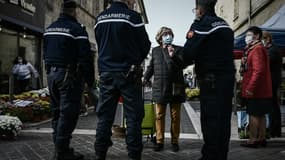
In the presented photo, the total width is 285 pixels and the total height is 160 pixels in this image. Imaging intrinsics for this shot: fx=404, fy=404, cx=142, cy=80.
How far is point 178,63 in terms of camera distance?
20.2 ft

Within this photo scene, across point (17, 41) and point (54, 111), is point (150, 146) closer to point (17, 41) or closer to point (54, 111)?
point (54, 111)

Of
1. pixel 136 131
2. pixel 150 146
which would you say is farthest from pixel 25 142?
pixel 136 131

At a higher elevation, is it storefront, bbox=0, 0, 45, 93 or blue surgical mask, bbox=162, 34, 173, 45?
storefront, bbox=0, 0, 45, 93

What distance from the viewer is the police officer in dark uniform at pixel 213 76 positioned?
14.6 feet

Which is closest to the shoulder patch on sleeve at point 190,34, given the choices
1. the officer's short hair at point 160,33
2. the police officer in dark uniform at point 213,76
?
the police officer in dark uniform at point 213,76

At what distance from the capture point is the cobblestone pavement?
220 inches

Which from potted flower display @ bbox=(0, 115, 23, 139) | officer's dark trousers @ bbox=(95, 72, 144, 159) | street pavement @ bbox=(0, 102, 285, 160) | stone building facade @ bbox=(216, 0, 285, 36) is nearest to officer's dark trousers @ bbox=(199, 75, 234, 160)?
officer's dark trousers @ bbox=(95, 72, 144, 159)

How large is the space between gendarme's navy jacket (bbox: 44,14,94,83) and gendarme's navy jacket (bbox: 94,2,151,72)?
0.35 m

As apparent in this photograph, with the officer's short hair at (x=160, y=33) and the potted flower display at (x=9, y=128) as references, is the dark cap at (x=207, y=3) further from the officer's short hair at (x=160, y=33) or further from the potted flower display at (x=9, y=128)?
the potted flower display at (x=9, y=128)

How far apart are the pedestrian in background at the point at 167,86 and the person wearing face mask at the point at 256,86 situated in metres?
1.08

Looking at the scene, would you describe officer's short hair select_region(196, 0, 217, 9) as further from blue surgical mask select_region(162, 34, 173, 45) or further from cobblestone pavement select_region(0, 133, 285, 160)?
cobblestone pavement select_region(0, 133, 285, 160)

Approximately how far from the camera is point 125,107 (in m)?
4.70

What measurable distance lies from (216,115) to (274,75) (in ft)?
10.6

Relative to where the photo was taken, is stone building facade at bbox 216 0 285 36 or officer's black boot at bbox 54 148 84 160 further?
stone building facade at bbox 216 0 285 36
